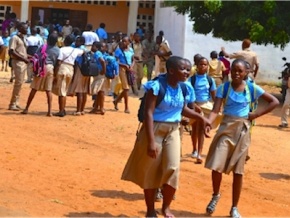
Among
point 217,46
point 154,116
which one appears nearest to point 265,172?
point 154,116

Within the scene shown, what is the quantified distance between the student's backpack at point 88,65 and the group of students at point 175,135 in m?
6.82

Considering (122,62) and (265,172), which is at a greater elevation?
(122,62)

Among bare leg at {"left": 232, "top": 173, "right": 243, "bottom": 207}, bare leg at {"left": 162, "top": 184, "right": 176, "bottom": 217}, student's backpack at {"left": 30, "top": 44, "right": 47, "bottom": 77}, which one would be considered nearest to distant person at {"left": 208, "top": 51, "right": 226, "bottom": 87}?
student's backpack at {"left": 30, "top": 44, "right": 47, "bottom": 77}

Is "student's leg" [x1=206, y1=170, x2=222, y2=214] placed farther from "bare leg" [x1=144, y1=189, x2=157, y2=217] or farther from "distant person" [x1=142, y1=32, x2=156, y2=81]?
"distant person" [x1=142, y1=32, x2=156, y2=81]

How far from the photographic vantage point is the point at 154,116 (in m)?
6.99

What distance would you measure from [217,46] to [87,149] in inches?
623

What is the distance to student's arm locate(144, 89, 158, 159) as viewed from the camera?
6.80 metres

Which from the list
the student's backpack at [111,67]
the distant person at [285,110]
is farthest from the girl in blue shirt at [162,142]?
the distant person at [285,110]

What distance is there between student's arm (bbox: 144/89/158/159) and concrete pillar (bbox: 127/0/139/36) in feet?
83.3

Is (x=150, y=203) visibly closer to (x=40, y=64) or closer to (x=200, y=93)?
(x=200, y=93)

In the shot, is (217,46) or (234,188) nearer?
(234,188)

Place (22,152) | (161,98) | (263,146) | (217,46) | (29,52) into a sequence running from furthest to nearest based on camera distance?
(217,46), (29,52), (263,146), (22,152), (161,98)

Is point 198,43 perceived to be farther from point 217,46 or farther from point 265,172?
point 265,172

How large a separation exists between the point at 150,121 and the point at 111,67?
861 centimetres
